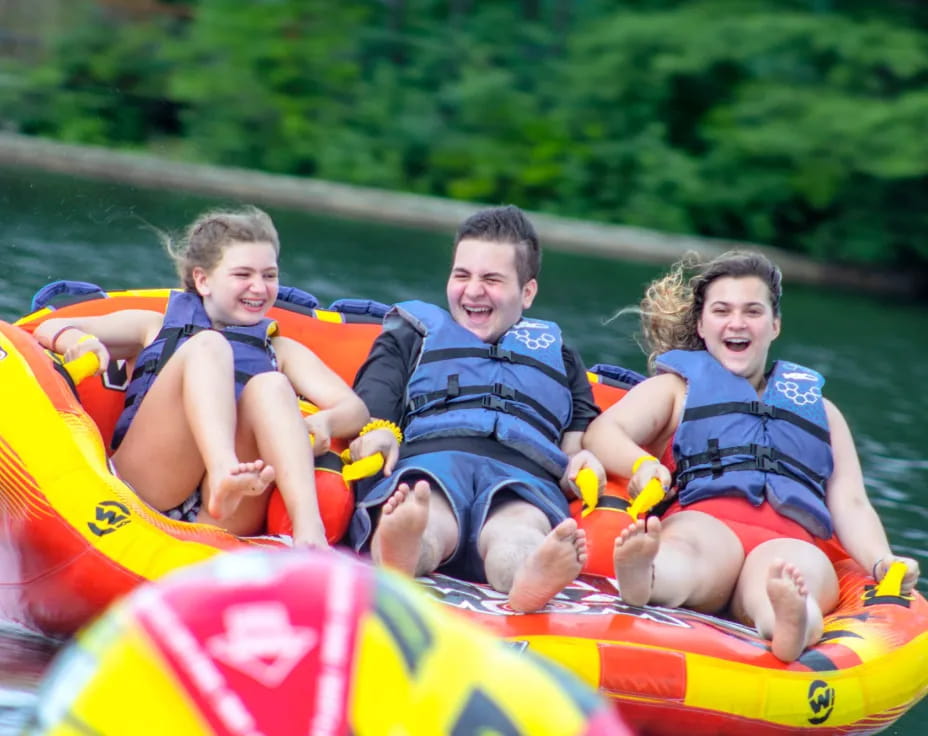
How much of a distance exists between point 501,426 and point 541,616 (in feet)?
1.77

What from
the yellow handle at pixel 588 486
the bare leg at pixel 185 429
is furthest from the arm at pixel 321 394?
the yellow handle at pixel 588 486

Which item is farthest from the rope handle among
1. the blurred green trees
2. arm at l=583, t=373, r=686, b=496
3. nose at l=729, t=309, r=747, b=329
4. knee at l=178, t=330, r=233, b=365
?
the blurred green trees

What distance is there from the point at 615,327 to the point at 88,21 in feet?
24.1

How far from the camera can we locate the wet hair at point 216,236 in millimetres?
2707

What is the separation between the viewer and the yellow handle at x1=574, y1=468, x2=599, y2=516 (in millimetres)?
2682

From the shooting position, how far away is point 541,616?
2283 millimetres

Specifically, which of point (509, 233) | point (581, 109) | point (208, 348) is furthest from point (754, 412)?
point (581, 109)

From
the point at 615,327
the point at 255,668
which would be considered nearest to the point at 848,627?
the point at 255,668

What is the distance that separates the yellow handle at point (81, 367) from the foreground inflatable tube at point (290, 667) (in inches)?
62.2

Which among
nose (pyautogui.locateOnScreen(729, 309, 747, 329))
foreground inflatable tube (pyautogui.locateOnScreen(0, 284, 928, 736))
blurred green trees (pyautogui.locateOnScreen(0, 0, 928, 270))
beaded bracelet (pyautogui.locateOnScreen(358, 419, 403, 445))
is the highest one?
blurred green trees (pyautogui.locateOnScreen(0, 0, 928, 270))

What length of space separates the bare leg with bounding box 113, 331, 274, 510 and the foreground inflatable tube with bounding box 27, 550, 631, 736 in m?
1.21

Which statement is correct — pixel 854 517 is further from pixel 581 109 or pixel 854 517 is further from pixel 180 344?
pixel 581 109

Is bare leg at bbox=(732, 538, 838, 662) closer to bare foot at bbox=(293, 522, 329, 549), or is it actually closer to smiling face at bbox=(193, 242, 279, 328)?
bare foot at bbox=(293, 522, 329, 549)

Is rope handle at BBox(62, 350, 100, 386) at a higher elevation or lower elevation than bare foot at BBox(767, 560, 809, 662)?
higher
